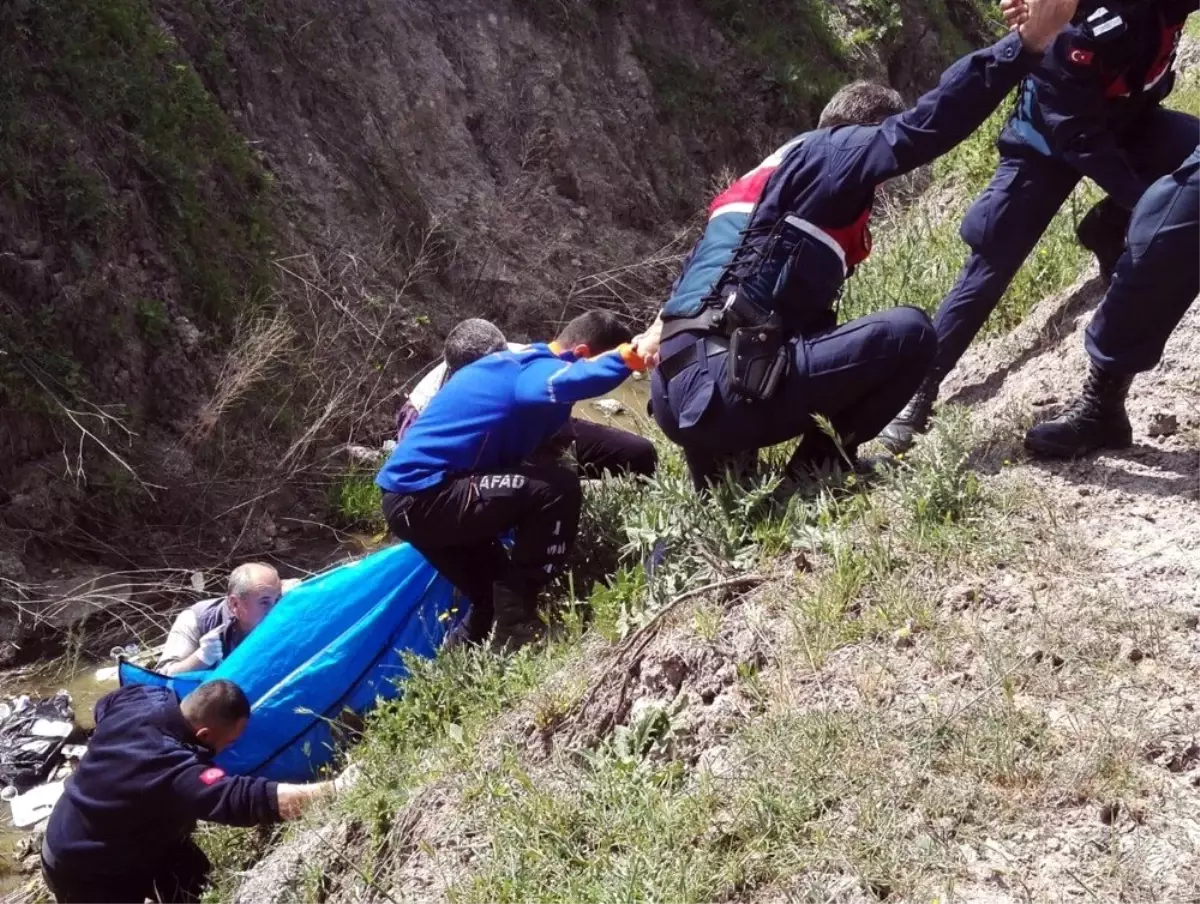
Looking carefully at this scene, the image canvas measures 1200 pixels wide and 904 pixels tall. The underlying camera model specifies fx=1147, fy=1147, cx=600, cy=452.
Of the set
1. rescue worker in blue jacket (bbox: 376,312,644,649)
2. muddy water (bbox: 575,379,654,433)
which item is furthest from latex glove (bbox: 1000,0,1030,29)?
muddy water (bbox: 575,379,654,433)

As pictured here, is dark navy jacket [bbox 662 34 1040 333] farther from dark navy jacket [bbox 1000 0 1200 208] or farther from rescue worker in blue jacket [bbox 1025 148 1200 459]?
rescue worker in blue jacket [bbox 1025 148 1200 459]

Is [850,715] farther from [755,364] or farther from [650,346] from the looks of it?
[650,346]

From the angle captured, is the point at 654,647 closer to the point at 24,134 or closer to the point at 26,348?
the point at 26,348

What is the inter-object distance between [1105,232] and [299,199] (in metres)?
5.82

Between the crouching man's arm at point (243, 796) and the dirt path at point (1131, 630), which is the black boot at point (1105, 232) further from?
the crouching man's arm at point (243, 796)

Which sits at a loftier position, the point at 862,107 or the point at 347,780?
the point at 862,107

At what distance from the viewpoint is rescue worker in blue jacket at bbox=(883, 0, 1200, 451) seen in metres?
3.48

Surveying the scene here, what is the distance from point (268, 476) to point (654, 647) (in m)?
4.34

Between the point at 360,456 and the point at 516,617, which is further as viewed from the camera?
the point at 360,456

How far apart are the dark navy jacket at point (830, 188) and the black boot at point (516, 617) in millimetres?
1269

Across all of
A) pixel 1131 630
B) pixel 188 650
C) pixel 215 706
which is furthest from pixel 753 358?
pixel 188 650

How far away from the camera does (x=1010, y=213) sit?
155 inches

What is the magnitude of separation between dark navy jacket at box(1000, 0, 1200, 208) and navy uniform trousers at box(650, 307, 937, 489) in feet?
2.55

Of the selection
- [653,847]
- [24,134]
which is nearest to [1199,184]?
[653,847]
